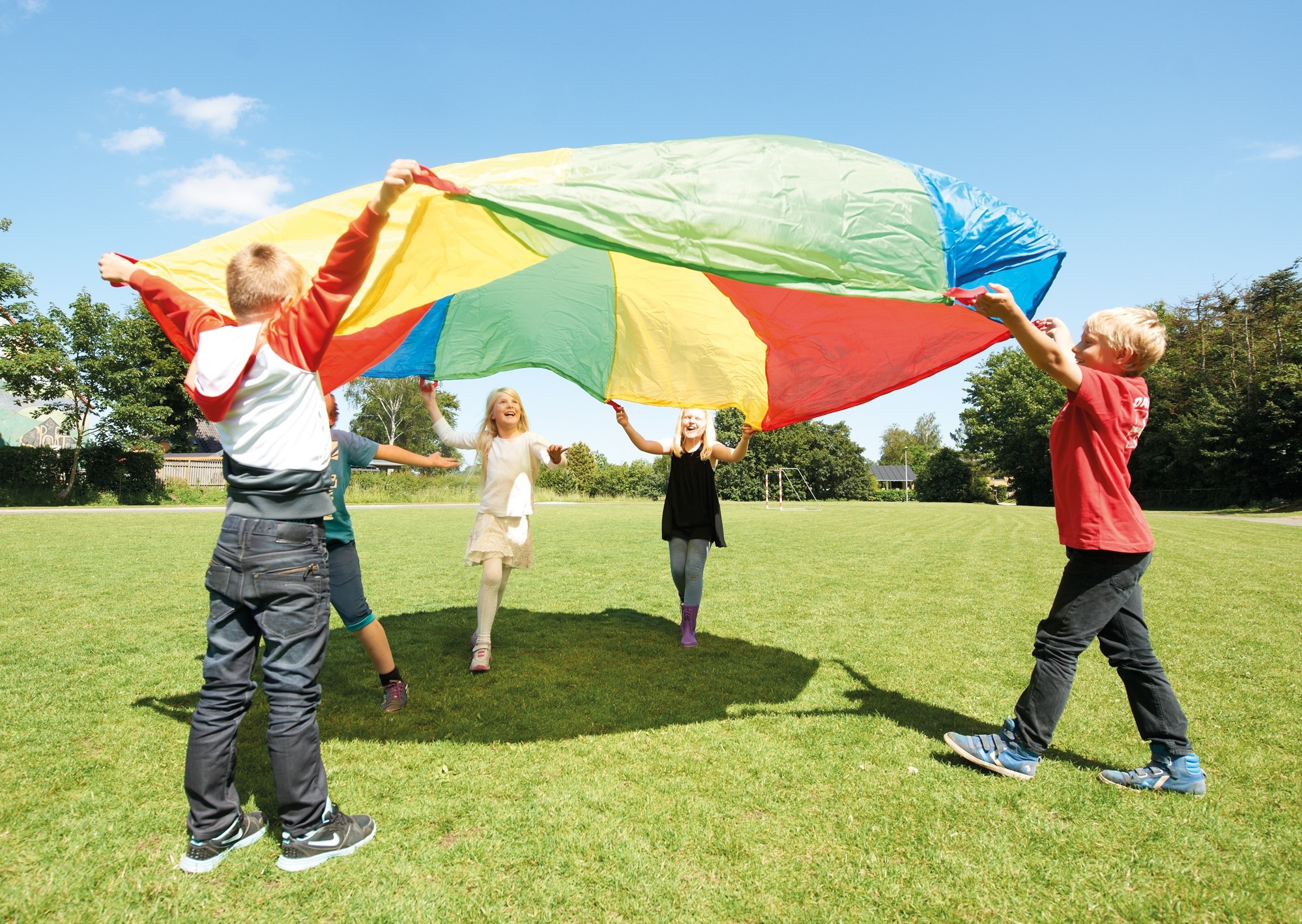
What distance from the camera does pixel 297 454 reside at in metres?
2.57

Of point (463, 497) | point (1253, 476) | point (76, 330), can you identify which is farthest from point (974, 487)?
point (76, 330)

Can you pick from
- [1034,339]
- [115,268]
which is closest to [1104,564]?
[1034,339]

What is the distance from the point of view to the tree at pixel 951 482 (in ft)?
208

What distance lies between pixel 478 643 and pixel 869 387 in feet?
10.5

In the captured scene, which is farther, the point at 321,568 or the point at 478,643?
the point at 478,643

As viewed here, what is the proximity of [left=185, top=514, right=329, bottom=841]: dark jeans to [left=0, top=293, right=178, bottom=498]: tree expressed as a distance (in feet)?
101

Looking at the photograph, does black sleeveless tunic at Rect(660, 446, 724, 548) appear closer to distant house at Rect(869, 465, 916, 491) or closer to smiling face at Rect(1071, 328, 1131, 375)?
smiling face at Rect(1071, 328, 1131, 375)

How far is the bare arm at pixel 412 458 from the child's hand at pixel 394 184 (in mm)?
1765

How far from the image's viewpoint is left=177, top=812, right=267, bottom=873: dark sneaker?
7.93ft

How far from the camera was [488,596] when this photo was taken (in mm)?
4965

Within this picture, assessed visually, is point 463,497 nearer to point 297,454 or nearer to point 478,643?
point 478,643

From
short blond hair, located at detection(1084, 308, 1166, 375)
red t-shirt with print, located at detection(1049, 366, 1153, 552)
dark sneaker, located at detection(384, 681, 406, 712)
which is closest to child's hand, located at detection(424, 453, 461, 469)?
dark sneaker, located at detection(384, 681, 406, 712)

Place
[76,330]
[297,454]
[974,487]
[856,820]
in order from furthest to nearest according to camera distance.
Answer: [974,487]
[76,330]
[856,820]
[297,454]

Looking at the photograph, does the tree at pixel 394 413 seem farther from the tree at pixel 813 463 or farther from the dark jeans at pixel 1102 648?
the dark jeans at pixel 1102 648
